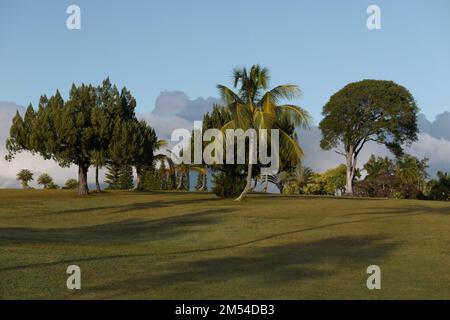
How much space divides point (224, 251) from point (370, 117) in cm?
5551

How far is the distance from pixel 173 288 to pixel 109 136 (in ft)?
144

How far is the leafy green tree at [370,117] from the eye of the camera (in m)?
70.5

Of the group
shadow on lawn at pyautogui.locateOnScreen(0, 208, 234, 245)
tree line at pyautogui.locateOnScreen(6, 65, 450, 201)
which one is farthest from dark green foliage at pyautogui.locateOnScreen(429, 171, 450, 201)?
shadow on lawn at pyautogui.locateOnScreen(0, 208, 234, 245)

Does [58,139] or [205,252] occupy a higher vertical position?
[58,139]

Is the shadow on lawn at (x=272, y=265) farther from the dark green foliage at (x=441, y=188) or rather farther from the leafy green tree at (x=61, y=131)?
the dark green foliage at (x=441, y=188)

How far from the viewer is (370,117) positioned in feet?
237

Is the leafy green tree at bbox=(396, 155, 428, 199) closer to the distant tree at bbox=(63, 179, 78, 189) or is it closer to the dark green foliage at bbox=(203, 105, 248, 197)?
the dark green foliage at bbox=(203, 105, 248, 197)

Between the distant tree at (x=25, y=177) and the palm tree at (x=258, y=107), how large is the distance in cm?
4424

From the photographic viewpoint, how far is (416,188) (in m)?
80.8

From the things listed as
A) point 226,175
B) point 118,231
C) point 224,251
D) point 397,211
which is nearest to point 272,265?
point 224,251

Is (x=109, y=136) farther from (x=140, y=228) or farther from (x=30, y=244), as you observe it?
(x=30, y=244)

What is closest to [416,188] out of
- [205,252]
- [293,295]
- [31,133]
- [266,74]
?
[266,74]

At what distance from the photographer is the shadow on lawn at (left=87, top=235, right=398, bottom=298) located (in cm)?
1349
